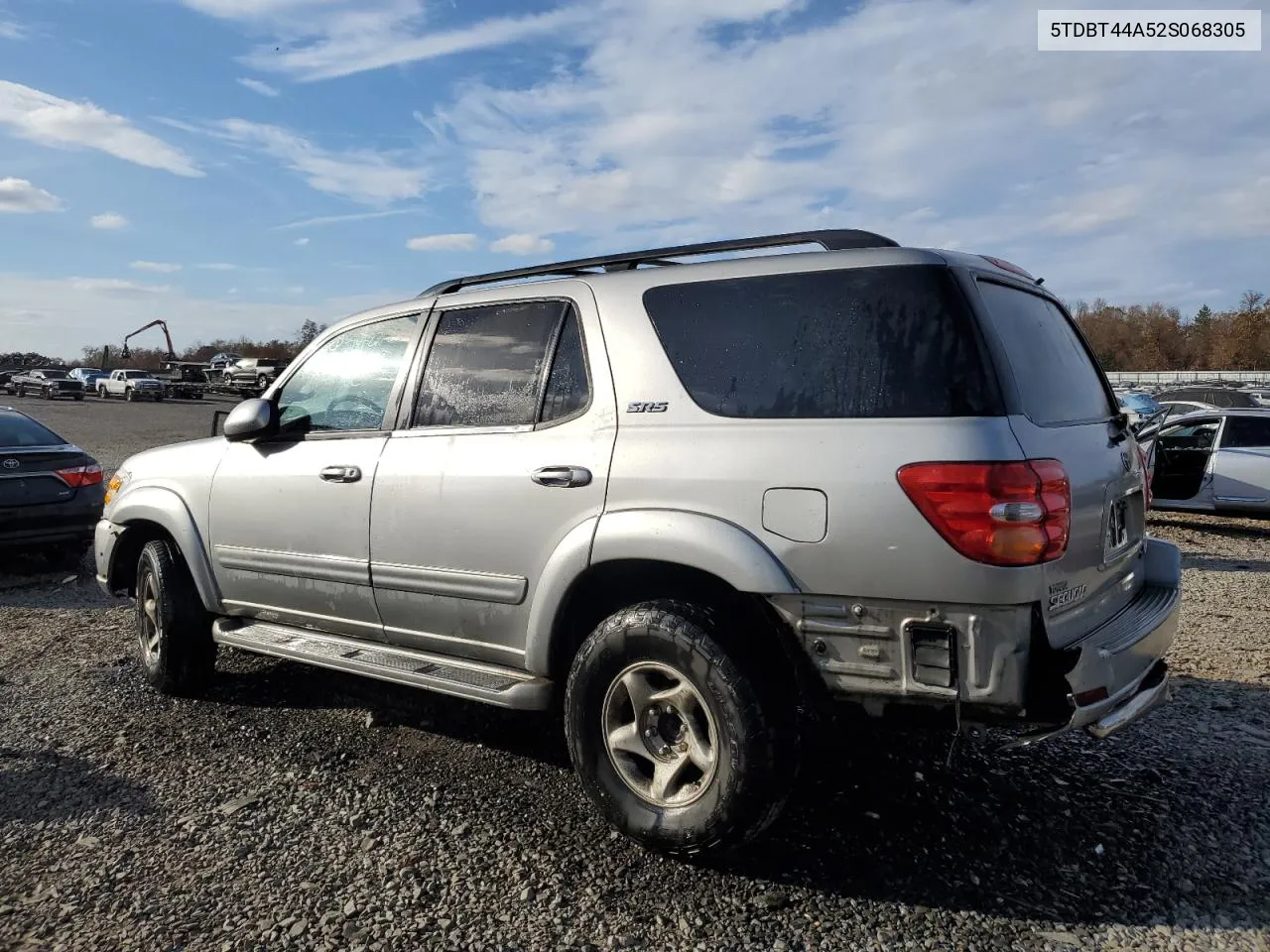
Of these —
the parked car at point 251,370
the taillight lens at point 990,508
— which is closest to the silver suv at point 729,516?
the taillight lens at point 990,508

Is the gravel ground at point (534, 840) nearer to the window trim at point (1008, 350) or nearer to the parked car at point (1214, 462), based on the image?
the window trim at point (1008, 350)

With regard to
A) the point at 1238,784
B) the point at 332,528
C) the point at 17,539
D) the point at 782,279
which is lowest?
the point at 1238,784

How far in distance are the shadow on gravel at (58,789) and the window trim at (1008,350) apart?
3373 mm

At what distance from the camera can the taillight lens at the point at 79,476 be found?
792 centimetres

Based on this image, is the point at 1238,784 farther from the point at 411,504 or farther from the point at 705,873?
the point at 411,504

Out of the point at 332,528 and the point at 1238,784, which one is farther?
the point at 332,528

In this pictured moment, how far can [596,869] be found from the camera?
3027 mm

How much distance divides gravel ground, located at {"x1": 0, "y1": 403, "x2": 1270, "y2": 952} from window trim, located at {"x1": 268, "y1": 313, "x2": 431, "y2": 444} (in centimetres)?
135

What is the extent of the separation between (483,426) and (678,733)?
1.39 m

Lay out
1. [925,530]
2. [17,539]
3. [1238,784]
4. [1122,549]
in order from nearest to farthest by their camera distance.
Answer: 1. [925,530]
2. [1122,549]
3. [1238,784]
4. [17,539]

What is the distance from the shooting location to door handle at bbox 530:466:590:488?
10.6 ft

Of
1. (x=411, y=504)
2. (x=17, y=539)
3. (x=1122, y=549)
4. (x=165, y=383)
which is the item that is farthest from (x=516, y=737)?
(x=165, y=383)

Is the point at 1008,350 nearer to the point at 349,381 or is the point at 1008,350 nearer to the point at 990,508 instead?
the point at 990,508

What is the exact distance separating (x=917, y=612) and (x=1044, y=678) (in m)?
0.40
